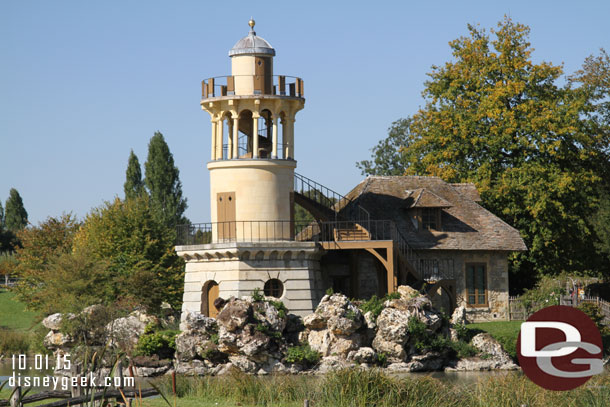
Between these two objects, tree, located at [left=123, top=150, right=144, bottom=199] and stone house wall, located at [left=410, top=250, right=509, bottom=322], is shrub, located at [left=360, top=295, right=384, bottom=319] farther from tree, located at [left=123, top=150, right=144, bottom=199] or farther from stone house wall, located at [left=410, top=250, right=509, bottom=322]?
tree, located at [left=123, top=150, right=144, bottom=199]

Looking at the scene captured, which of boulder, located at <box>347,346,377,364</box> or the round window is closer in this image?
boulder, located at <box>347,346,377,364</box>

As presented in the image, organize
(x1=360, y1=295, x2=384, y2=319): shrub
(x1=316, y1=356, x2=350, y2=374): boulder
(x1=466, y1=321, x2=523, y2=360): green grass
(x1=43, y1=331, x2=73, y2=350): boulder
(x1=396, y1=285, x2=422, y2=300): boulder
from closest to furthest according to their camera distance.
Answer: (x1=316, y1=356, x2=350, y2=374): boulder
(x1=360, y1=295, x2=384, y2=319): shrub
(x1=466, y1=321, x2=523, y2=360): green grass
(x1=396, y1=285, x2=422, y2=300): boulder
(x1=43, y1=331, x2=73, y2=350): boulder

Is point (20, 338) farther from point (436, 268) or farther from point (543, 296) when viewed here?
point (543, 296)

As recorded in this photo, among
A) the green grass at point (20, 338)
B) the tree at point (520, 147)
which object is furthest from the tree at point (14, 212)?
the tree at point (520, 147)

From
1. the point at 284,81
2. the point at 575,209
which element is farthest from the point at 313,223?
the point at 575,209

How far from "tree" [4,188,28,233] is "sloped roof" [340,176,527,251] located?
168 feet

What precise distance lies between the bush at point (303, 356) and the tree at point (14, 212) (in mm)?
58363

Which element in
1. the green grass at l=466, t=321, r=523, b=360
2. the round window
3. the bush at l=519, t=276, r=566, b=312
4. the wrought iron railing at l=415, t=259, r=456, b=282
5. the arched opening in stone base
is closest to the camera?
the green grass at l=466, t=321, r=523, b=360

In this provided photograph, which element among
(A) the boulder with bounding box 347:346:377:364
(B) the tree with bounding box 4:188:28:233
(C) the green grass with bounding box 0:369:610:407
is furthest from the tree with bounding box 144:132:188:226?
(C) the green grass with bounding box 0:369:610:407

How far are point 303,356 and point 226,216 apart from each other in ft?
24.1

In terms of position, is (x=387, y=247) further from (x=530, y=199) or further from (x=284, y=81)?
(x=530, y=199)

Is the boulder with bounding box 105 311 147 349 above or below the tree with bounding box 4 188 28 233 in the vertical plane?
below

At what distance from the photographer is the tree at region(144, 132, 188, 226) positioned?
225ft

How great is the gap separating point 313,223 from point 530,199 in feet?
40.0
